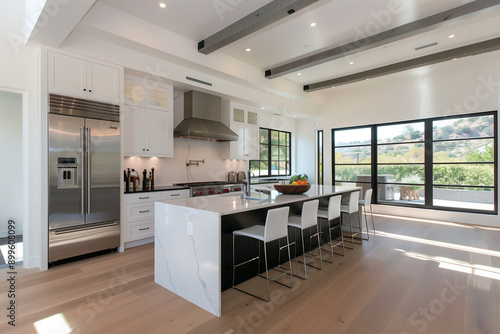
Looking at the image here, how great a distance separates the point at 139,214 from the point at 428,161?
640 centimetres

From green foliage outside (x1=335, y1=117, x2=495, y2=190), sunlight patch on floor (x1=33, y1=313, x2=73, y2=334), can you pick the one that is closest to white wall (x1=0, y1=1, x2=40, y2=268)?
sunlight patch on floor (x1=33, y1=313, x2=73, y2=334)

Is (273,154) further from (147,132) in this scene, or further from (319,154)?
(147,132)

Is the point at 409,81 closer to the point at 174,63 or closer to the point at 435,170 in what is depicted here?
the point at 435,170

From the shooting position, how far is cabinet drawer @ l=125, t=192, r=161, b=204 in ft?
13.0

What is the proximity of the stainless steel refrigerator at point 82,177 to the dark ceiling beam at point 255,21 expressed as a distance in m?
1.83

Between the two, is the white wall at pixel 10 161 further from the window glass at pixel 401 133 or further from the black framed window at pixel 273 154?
the window glass at pixel 401 133

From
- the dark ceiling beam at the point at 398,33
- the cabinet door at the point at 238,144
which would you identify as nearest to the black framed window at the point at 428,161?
the dark ceiling beam at the point at 398,33

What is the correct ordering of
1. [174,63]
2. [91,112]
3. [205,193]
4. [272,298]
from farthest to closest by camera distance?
[205,193], [174,63], [91,112], [272,298]

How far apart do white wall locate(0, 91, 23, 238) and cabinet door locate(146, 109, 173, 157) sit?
2.42m

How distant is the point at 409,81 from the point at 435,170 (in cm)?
224

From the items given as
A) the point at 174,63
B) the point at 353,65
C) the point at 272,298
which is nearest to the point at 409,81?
the point at 353,65

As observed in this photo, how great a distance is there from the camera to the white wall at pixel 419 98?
5.43 meters

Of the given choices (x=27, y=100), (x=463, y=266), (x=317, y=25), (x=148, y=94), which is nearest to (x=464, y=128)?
(x=463, y=266)

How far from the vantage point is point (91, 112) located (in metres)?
3.55
